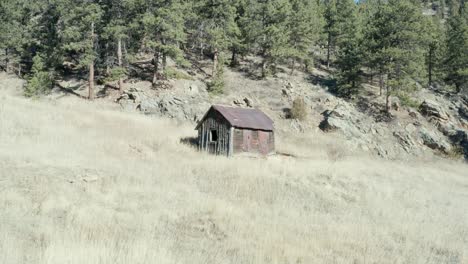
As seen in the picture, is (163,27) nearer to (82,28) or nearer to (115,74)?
(115,74)

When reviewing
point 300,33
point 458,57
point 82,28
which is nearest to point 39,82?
point 82,28

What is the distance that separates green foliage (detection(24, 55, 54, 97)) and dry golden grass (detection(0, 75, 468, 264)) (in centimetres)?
1276

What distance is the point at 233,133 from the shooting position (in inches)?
1112

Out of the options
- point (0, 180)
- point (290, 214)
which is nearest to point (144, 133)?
point (0, 180)

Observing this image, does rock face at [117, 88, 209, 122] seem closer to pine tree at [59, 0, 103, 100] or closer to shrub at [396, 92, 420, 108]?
pine tree at [59, 0, 103, 100]

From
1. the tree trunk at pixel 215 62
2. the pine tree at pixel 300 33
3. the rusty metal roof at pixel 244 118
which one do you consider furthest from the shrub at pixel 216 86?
the pine tree at pixel 300 33

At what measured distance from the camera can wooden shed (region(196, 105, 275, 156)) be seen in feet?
92.8

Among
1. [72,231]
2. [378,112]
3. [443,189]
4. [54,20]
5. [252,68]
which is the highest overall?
[54,20]

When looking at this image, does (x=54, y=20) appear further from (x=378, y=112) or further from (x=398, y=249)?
(x=398, y=249)

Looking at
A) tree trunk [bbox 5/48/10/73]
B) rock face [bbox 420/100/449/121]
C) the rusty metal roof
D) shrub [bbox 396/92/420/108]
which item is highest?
tree trunk [bbox 5/48/10/73]

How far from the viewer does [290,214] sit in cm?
1448

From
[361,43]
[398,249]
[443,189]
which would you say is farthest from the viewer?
[361,43]

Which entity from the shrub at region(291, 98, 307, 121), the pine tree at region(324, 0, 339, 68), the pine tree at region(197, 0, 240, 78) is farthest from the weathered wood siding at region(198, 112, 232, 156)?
the pine tree at region(324, 0, 339, 68)

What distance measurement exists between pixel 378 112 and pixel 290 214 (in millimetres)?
34004
